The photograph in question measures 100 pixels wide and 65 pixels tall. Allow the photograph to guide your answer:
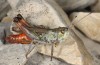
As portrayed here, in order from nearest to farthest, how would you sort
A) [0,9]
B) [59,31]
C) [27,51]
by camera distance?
[59,31] → [27,51] → [0,9]

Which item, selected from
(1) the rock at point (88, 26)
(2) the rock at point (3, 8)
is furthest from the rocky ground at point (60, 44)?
(2) the rock at point (3, 8)

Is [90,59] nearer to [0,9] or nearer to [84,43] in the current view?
[84,43]

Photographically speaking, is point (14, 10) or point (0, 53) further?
point (14, 10)

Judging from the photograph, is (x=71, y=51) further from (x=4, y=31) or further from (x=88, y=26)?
(x=4, y=31)

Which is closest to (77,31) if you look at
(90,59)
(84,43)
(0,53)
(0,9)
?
(84,43)

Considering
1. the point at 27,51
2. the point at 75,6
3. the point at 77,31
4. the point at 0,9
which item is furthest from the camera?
the point at 0,9

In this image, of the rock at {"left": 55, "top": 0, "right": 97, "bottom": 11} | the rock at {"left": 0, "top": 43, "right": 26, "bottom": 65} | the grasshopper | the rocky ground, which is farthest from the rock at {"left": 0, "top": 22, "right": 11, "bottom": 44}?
the rock at {"left": 55, "top": 0, "right": 97, "bottom": 11}

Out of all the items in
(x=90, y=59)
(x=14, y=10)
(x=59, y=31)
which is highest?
(x=14, y=10)

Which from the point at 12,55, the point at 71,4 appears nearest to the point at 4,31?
the point at 12,55

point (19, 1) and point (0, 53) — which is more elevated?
point (19, 1)
